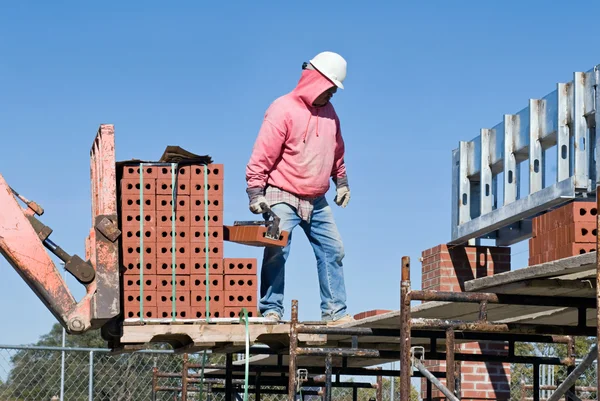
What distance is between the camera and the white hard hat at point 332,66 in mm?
9867

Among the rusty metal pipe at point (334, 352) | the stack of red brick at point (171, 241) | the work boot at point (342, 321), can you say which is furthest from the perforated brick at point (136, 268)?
the work boot at point (342, 321)

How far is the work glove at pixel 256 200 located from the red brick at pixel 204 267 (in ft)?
2.33

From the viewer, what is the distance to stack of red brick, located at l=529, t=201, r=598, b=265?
294 inches

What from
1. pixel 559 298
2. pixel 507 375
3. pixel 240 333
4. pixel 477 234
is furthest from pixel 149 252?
pixel 507 375

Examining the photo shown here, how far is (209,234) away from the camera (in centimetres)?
905

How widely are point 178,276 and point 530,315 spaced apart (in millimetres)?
2954

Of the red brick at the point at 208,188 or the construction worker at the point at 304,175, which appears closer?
the red brick at the point at 208,188

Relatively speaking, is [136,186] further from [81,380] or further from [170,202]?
[81,380]

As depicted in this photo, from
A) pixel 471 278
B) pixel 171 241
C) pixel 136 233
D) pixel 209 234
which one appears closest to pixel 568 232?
pixel 209 234

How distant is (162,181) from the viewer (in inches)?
355

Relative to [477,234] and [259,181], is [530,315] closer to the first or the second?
[259,181]

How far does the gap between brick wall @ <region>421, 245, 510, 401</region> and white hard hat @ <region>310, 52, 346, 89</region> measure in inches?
182

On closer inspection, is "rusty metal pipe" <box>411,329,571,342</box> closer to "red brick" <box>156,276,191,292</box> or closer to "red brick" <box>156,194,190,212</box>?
"red brick" <box>156,276,191,292</box>

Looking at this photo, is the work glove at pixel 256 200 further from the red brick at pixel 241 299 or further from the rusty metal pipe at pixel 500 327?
the rusty metal pipe at pixel 500 327
